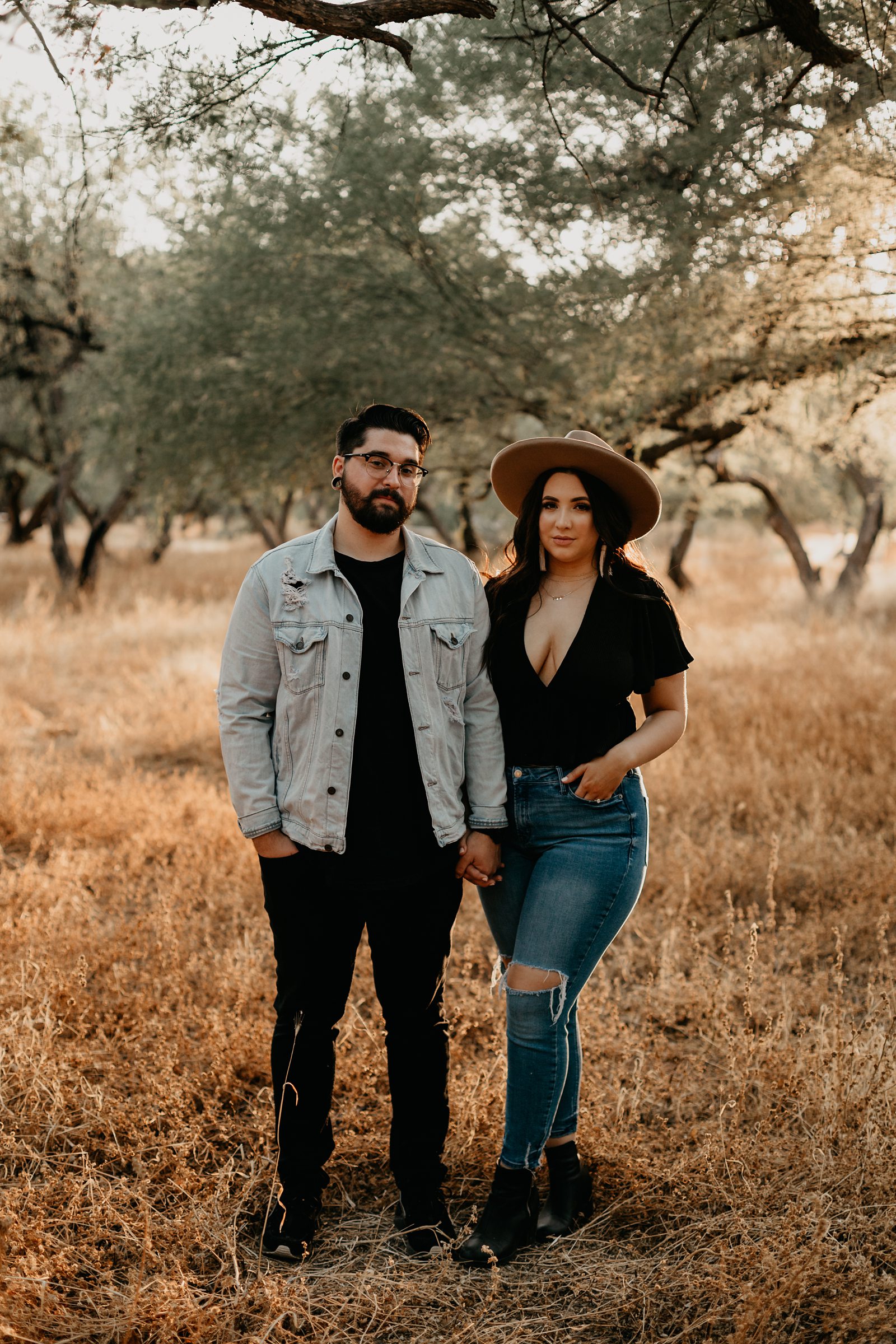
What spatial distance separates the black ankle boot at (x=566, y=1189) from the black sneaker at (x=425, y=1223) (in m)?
0.28

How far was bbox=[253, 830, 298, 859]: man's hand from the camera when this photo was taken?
2.73 m

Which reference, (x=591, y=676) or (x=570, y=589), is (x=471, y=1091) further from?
(x=570, y=589)

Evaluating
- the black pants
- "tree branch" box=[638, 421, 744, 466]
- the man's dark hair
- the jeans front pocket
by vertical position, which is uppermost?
"tree branch" box=[638, 421, 744, 466]

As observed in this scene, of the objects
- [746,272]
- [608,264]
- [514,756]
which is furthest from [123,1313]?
[608,264]

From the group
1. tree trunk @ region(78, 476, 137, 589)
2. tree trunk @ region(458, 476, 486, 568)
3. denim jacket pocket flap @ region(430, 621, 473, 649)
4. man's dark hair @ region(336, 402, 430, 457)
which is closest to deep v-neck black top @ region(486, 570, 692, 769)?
denim jacket pocket flap @ region(430, 621, 473, 649)

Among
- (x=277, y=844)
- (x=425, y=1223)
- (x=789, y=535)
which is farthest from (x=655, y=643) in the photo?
(x=789, y=535)

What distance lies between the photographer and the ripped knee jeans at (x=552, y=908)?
2652mm

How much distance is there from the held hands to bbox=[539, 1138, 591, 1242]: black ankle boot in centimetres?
112

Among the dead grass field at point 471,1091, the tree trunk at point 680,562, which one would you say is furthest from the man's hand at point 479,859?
the tree trunk at point 680,562

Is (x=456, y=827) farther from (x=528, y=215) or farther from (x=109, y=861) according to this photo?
(x=528, y=215)

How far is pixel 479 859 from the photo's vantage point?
→ 2.76 metres

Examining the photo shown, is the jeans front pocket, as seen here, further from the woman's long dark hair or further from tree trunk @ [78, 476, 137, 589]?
tree trunk @ [78, 476, 137, 589]

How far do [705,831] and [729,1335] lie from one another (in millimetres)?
3663

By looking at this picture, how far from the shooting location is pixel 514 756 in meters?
2.83
